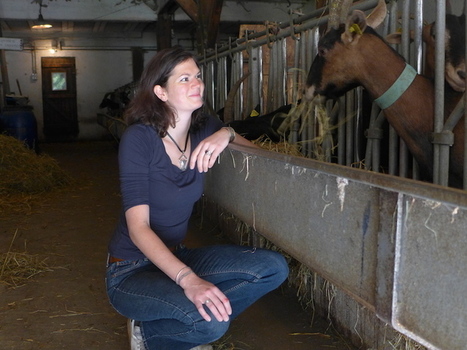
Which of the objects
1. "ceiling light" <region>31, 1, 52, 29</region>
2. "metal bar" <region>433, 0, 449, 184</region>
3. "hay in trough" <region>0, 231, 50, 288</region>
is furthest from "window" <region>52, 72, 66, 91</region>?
"metal bar" <region>433, 0, 449, 184</region>

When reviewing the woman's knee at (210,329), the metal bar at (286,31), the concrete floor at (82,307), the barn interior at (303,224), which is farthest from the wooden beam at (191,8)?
the woman's knee at (210,329)


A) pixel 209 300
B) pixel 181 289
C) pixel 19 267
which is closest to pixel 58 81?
pixel 19 267

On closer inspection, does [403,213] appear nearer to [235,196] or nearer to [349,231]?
[349,231]

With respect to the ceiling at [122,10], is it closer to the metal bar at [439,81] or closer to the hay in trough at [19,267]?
the hay in trough at [19,267]

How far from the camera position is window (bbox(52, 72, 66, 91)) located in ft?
49.6

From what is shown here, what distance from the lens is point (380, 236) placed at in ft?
4.15

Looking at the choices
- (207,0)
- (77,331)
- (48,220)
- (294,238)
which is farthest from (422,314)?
Answer: (207,0)

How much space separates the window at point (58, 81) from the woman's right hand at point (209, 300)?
14.2 metres

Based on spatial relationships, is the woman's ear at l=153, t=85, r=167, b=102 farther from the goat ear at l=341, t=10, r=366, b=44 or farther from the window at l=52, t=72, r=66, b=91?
the window at l=52, t=72, r=66, b=91

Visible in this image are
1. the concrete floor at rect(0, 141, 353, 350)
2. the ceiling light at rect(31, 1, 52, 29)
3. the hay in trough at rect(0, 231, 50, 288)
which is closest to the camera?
the concrete floor at rect(0, 141, 353, 350)

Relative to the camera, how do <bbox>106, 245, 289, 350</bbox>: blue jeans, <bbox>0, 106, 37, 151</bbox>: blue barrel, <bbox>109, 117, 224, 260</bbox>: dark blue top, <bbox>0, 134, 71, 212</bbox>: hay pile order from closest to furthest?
<bbox>106, 245, 289, 350</bbox>: blue jeans
<bbox>109, 117, 224, 260</bbox>: dark blue top
<bbox>0, 134, 71, 212</bbox>: hay pile
<bbox>0, 106, 37, 151</bbox>: blue barrel

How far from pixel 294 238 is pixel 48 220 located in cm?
417

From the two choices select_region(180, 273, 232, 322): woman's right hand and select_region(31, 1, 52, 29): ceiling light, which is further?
select_region(31, 1, 52, 29): ceiling light

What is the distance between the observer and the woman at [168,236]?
2.04m
